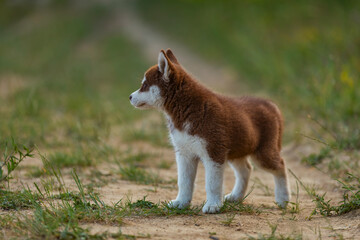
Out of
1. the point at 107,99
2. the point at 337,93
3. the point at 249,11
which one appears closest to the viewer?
the point at 337,93

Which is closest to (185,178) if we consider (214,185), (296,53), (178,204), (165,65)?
(178,204)

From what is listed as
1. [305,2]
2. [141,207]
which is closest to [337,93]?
[141,207]

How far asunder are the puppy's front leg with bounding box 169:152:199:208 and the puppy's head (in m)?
0.64

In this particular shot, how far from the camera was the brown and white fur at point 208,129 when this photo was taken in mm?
4996

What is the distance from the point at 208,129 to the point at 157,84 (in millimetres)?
771

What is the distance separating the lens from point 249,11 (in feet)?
68.9

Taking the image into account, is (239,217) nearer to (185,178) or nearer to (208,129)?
(185,178)

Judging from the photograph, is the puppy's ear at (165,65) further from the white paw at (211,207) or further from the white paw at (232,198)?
the white paw at (232,198)

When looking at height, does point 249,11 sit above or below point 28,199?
above

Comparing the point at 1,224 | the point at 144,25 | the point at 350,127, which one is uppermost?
the point at 144,25

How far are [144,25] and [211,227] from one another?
28.1 meters

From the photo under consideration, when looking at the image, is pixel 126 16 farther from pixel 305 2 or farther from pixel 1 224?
pixel 1 224

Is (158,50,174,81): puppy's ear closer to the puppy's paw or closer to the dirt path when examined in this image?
the puppy's paw

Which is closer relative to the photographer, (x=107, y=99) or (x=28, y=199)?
(x=28, y=199)
